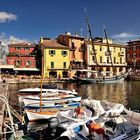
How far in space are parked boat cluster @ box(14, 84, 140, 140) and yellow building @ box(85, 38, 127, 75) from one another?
52.6 m

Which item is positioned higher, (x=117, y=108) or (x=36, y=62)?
(x=36, y=62)

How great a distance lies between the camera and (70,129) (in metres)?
17.0

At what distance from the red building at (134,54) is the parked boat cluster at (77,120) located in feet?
246

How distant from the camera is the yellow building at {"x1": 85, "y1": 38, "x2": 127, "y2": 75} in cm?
8269

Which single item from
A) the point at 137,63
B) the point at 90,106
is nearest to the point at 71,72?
the point at 137,63

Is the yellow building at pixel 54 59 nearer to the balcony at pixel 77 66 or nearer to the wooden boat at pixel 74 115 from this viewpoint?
the balcony at pixel 77 66

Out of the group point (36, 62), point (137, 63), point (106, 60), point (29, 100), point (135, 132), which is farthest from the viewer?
point (137, 63)

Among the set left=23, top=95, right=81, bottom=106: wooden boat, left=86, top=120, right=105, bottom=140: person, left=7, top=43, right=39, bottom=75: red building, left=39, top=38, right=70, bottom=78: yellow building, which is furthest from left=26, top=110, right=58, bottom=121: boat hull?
left=39, top=38, right=70, bottom=78: yellow building

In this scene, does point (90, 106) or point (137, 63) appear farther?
point (137, 63)

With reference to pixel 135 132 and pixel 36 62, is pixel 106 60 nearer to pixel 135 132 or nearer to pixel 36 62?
pixel 36 62

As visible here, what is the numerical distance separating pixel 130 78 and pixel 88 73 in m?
13.7

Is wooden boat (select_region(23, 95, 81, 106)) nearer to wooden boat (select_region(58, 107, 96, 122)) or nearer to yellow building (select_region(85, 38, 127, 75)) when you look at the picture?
wooden boat (select_region(58, 107, 96, 122))

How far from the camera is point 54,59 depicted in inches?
3000

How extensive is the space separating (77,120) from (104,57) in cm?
6917
